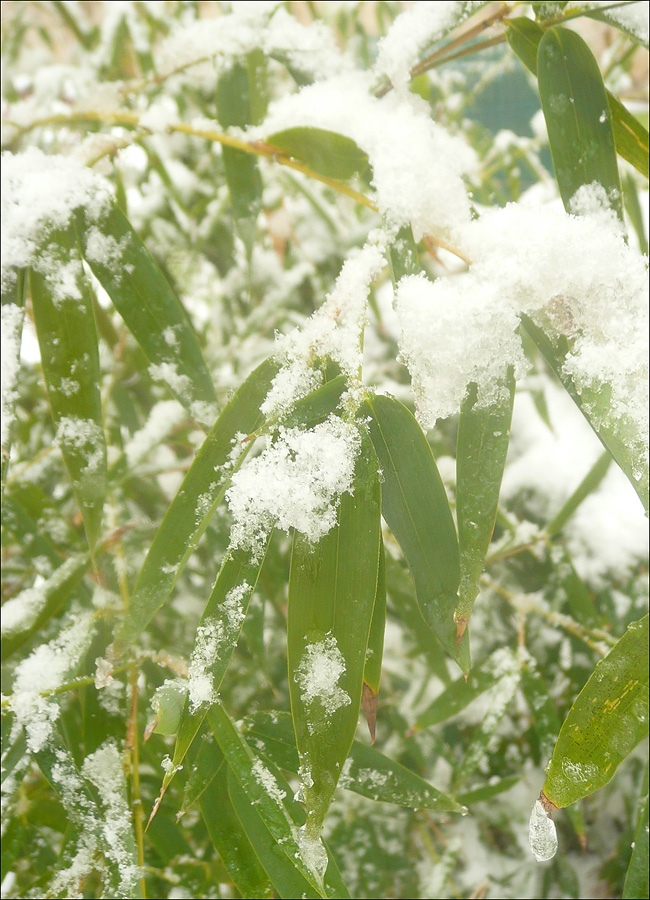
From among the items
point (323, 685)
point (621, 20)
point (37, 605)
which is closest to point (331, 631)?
point (323, 685)

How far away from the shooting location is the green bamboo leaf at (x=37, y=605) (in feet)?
1.69

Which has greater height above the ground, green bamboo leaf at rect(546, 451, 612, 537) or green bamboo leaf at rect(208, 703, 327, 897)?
green bamboo leaf at rect(546, 451, 612, 537)

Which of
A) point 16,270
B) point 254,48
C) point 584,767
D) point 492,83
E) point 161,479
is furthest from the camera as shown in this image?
point 492,83

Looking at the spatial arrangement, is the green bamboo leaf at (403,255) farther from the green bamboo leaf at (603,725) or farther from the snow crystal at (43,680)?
the snow crystal at (43,680)

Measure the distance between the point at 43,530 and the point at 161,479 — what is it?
27cm

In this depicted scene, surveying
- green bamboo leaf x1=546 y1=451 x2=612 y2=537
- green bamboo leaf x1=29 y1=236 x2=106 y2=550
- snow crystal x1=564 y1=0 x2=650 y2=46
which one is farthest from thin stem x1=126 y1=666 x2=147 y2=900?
snow crystal x1=564 y1=0 x2=650 y2=46

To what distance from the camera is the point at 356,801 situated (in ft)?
2.58

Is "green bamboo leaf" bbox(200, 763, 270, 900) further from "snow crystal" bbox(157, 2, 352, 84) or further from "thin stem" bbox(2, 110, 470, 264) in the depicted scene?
"snow crystal" bbox(157, 2, 352, 84)

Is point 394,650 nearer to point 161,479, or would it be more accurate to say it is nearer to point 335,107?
point 161,479

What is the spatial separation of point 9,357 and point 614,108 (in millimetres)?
428

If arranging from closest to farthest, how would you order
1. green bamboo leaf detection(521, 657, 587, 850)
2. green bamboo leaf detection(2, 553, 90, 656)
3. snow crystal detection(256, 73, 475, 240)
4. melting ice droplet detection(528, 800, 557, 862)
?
melting ice droplet detection(528, 800, 557, 862), snow crystal detection(256, 73, 475, 240), green bamboo leaf detection(2, 553, 90, 656), green bamboo leaf detection(521, 657, 587, 850)

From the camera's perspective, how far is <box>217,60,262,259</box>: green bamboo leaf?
22.6 inches

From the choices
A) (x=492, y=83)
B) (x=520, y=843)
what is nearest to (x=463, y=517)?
(x=520, y=843)

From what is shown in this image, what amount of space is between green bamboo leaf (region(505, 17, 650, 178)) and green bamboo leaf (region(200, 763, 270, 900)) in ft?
1.63
